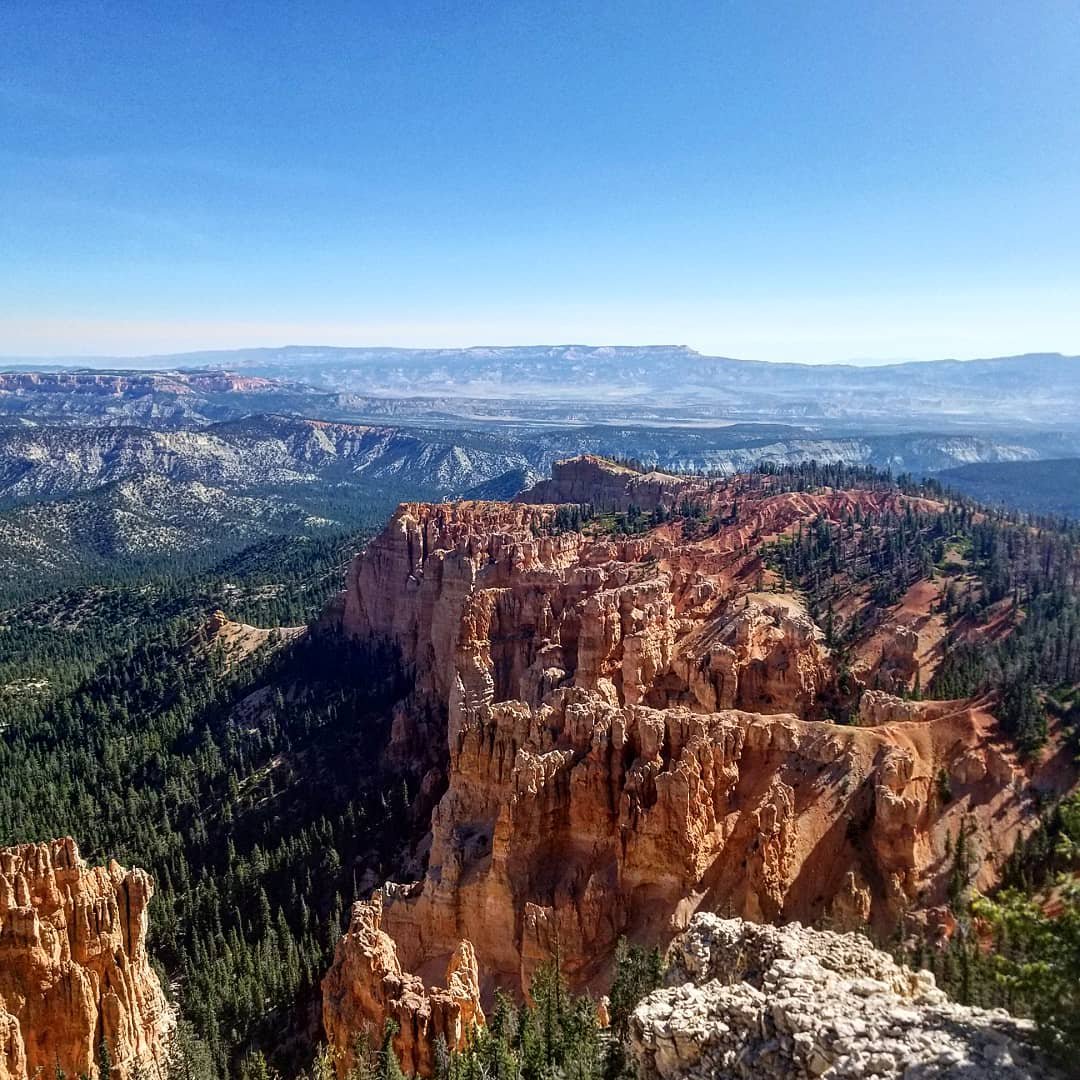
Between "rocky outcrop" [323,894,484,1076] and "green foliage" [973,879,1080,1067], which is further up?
"green foliage" [973,879,1080,1067]

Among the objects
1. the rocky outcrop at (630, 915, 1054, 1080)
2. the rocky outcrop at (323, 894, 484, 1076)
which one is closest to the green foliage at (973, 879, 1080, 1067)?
the rocky outcrop at (630, 915, 1054, 1080)

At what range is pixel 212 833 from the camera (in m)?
71.6

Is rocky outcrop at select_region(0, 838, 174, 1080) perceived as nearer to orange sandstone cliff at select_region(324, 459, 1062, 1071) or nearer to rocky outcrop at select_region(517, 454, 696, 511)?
orange sandstone cliff at select_region(324, 459, 1062, 1071)

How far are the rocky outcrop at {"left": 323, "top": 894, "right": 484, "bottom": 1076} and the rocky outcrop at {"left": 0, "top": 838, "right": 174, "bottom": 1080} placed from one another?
8775 millimetres

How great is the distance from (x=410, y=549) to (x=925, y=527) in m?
58.9

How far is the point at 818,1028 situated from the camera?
1634 centimetres

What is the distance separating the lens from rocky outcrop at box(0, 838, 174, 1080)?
3550 cm

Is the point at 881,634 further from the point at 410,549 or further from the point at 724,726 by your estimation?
the point at 410,549

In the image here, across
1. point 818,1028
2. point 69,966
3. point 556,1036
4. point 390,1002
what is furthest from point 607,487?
point 818,1028

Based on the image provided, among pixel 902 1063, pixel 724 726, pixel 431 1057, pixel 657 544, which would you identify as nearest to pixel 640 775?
pixel 724 726

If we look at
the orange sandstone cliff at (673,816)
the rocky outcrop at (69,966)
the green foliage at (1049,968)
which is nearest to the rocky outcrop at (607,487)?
the orange sandstone cliff at (673,816)

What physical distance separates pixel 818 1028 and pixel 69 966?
3322 cm

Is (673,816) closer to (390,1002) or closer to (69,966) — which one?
(390,1002)

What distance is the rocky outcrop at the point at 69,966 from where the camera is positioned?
35500 millimetres
